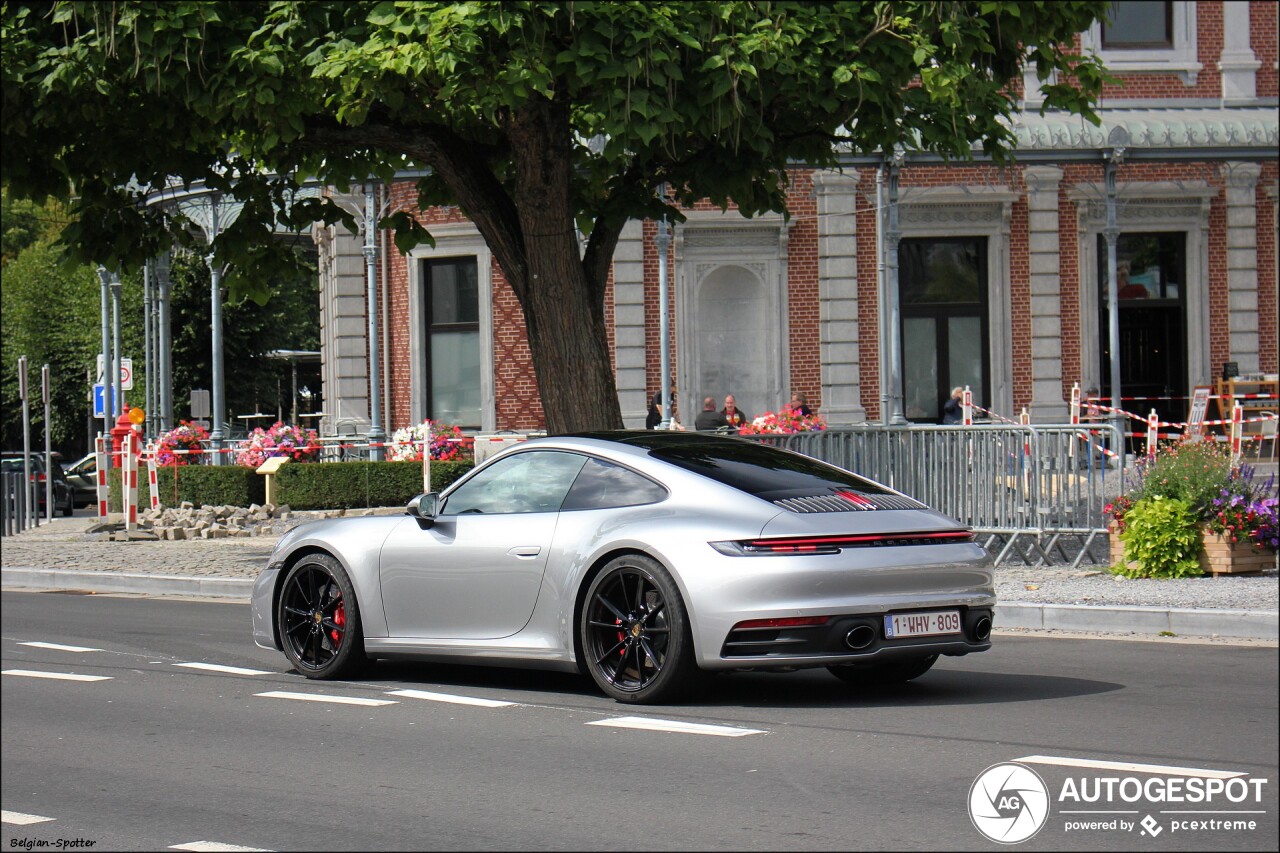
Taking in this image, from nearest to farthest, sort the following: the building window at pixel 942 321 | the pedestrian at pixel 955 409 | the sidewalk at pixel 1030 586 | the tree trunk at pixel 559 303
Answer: the sidewalk at pixel 1030 586
the tree trunk at pixel 559 303
the pedestrian at pixel 955 409
the building window at pixel 942 321

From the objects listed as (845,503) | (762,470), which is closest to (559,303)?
(762,470)

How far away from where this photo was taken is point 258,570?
17953 mm

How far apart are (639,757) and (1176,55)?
2667 centimetres

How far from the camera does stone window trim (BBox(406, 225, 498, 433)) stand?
96.8 feet

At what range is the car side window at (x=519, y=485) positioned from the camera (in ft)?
29.3

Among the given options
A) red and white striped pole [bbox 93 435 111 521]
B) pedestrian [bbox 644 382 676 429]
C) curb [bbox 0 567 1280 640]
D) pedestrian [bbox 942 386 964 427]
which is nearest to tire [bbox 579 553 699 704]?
curb [bbox 0 567 1280 640]

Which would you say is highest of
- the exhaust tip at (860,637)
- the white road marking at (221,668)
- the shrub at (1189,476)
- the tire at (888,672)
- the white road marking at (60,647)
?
the shrub at (1189,476)

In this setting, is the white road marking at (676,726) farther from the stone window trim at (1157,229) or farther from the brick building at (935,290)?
the stone window trim at (1157,229)

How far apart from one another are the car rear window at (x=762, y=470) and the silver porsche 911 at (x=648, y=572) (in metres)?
0.02

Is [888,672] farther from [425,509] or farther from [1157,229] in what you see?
[1157,229]

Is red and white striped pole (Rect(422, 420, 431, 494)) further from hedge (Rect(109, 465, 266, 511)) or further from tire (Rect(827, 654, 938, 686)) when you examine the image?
tire (Rect(827, 654, 938, 686))

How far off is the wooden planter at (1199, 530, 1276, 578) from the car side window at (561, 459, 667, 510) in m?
6.73

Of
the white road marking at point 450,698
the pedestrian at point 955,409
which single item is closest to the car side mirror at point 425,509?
the white road marking at point 450,698

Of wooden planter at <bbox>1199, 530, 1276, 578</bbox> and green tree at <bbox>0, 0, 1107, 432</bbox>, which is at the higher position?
green tree at <bbox>0, 0, 1107, 432</bbox>
